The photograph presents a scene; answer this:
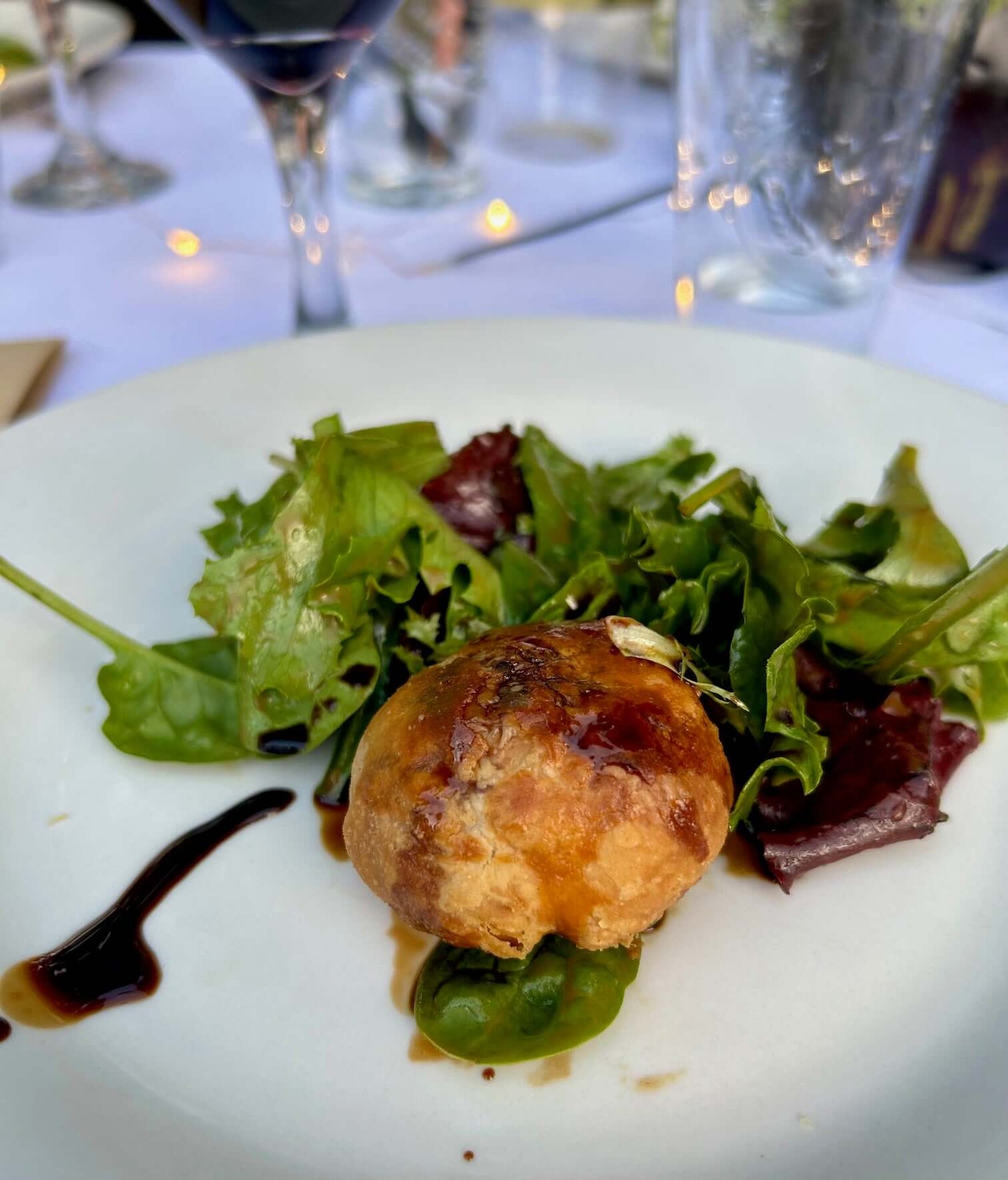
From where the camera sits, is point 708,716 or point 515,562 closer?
point 708,716

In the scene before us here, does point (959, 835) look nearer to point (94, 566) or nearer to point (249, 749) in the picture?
point (249, 749)

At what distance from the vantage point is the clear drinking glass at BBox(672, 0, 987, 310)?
160 cm

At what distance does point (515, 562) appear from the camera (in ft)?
3.63

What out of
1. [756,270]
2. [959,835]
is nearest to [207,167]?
[756,270]

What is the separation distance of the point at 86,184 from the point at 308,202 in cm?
91

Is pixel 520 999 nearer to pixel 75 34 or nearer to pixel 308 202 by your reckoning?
pixel 308 202

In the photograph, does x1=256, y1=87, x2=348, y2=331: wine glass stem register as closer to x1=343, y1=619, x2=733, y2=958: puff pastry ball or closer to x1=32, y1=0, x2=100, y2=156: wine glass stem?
x1=32, y1=0, x2=100, y2=156: wine glass stem

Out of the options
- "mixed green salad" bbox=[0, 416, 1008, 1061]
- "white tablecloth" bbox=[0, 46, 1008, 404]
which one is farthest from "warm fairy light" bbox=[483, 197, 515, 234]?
"mixed green salad" bbox=[0, 416, 1008, 1061]

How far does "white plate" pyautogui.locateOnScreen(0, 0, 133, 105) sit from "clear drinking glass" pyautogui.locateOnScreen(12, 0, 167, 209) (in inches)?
6.9

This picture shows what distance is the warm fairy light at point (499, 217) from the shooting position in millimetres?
2166

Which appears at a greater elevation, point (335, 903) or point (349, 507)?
point (349, 507)

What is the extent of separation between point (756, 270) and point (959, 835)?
133cm

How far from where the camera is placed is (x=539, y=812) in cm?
79

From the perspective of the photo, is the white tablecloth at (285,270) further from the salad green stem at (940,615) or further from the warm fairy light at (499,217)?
the salad green stem at (940,615)
